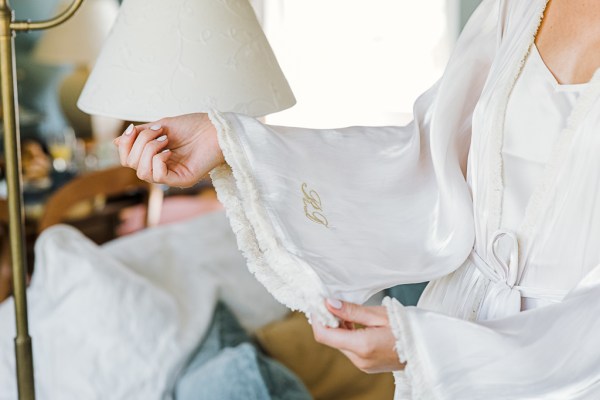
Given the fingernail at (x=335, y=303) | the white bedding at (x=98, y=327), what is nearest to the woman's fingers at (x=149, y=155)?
the fingernail at (x=335, y=303)

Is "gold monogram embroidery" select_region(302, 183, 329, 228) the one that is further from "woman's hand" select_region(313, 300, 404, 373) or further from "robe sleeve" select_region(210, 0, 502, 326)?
"woman's hand" select_region(313, 300, 404, 373)

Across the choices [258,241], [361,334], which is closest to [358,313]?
[361,334]

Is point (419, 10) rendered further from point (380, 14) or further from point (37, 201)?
point (37, 201)

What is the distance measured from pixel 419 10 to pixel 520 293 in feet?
12.1

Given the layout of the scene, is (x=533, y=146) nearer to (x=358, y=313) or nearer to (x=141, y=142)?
(x=358, y=313)

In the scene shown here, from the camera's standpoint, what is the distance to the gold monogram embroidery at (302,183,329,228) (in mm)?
882

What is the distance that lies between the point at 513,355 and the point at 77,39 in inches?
154

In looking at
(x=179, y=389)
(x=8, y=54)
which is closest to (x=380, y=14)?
(x=179, y=389)

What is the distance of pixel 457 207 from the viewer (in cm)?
95

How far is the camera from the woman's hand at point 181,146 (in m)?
0.87

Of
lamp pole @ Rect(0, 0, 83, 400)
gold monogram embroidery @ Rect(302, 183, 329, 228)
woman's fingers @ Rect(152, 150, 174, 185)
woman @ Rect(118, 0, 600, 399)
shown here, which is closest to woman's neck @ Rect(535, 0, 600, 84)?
woman @ Rect(118, 0, 600, 399)

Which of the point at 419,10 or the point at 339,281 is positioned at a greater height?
the point at 339,281

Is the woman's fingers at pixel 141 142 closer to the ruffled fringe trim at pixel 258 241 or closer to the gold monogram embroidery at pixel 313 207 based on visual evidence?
the ruffled fringe trim at pixel 258 241

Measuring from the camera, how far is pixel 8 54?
1.08 metres
